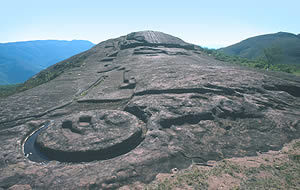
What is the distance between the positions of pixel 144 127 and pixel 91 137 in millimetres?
1800

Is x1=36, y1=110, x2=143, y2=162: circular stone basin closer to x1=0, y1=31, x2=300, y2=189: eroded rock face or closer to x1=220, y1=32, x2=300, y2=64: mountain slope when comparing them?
x1=0, y1=31, x2=300, y2=189: eroded rock face

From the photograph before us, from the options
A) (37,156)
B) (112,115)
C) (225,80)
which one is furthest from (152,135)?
(225,80)

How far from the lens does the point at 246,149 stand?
17.8 ft

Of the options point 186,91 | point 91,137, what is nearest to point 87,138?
point 91,137

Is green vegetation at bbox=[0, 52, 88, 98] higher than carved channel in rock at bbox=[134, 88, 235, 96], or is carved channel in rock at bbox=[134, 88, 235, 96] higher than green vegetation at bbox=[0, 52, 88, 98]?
carved channel in rock at bbox=[134, 88, 235, 96]

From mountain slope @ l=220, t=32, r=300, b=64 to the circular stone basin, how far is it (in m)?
54.4

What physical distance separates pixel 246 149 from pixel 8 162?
6.60 m

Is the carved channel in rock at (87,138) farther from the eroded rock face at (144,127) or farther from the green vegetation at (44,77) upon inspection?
the green vegetation at (44,77)

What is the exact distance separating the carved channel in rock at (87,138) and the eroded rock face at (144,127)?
0.03 metres

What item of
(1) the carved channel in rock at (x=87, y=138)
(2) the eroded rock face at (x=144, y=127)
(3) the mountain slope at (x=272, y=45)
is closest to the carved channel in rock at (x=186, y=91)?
(2) the eroded rock face at (x=144, y=127)

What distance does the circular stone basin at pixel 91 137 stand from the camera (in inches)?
202

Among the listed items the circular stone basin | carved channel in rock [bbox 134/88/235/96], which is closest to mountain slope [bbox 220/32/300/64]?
carved channel in rock [bbox 134/88/235/96]

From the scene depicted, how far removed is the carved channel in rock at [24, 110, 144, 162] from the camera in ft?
16.8

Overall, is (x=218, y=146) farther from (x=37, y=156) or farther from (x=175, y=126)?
(x=37, y=156)
